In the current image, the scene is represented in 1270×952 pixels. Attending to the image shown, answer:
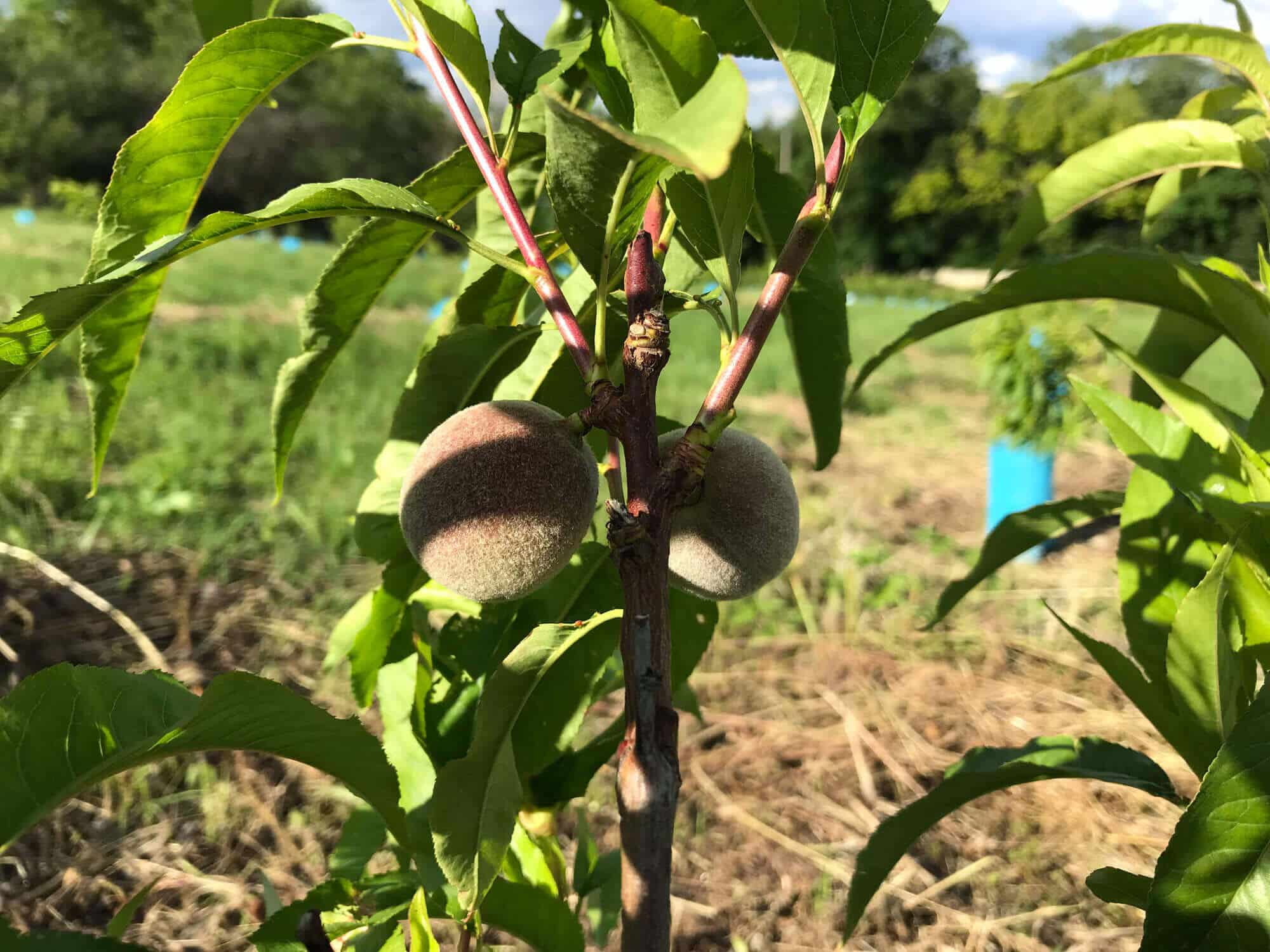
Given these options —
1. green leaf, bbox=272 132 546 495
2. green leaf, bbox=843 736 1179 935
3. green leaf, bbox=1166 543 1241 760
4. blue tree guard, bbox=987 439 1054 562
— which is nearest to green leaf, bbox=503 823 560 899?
green leaf, bbox=843 736 1179 935

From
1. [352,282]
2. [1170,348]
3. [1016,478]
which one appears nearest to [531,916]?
[352,282]

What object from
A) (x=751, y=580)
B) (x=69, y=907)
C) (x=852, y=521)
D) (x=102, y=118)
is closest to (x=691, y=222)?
(x=751, y=580)

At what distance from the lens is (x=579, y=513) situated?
2.53ft

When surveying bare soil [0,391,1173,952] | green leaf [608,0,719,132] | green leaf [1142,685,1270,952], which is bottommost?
bare soil [0,391,1173,952]

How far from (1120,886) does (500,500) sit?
2.53ft

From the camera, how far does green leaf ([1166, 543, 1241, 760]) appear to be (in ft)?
2.85

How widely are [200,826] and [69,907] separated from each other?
283 millimetres


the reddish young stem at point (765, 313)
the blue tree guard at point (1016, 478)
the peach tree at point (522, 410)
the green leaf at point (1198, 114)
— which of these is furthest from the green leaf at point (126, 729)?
the blue tree guard at point (1016, 478)

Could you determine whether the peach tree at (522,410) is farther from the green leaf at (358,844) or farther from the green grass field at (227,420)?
the green grass field at (227,420)

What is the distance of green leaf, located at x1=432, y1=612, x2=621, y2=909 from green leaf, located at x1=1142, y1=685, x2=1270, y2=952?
0.49 meters

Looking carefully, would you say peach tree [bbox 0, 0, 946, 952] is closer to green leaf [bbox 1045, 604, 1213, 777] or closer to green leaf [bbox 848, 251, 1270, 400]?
green leaf [bbox 848, 251, 1270, 400]

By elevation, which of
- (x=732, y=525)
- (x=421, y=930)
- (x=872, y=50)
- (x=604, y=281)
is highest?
(x=872, y=50)

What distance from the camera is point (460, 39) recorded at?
0.77 metres

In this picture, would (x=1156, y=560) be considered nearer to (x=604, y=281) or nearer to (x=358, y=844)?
(x=604, y=281)
